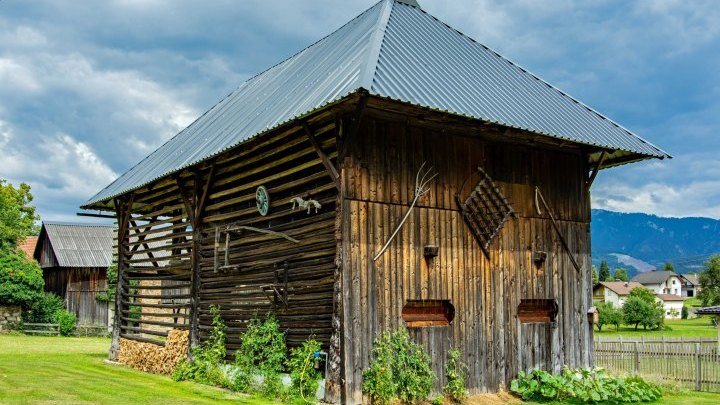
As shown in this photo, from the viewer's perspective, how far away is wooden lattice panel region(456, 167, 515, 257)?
46.4 ft

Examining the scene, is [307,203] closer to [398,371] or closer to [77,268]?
[398,371]

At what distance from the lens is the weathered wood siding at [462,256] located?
12.5 meters

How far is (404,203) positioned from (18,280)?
109ft

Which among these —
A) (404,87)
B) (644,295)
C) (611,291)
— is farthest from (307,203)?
(611,291)

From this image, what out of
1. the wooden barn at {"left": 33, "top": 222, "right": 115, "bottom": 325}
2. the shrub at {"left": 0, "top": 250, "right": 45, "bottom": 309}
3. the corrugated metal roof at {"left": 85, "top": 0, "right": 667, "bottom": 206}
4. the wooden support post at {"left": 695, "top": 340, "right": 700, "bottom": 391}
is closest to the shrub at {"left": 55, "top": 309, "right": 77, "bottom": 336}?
the wooden barn at {"left": 33, "top": 222, "right": 115, "bottom": 325}

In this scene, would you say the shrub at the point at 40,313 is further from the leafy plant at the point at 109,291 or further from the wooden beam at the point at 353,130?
the wooden beam at the point at 353,130

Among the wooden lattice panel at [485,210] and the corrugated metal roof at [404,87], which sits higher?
the corrugated metal roof at [404,87]

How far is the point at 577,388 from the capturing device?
14.4 metres

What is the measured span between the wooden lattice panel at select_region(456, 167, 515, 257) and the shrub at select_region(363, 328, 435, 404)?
8.68ft

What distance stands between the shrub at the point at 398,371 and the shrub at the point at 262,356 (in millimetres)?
1932

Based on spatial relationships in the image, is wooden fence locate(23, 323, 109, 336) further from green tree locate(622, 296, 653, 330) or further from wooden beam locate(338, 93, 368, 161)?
green tree locate(622, 296, 653, 330)

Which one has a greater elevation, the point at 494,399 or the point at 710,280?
the point at 710,280

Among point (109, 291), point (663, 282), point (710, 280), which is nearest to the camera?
point (109, 291)

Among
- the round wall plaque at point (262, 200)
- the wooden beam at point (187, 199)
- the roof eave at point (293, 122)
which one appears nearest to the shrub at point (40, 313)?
the roof eave at point (293, 122)
